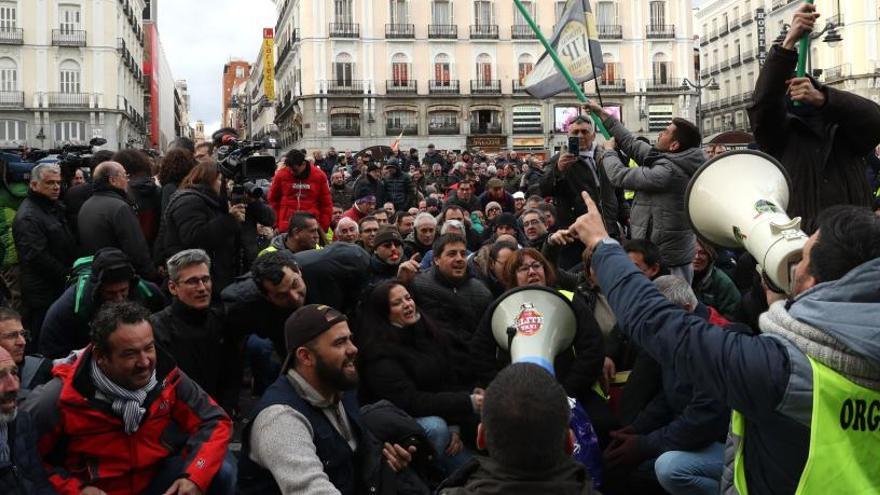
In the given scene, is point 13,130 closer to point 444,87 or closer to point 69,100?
point 69,100

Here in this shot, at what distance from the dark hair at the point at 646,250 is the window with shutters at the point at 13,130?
43.9m

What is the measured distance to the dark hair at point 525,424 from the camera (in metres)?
2.16

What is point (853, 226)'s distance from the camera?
2.28 metres

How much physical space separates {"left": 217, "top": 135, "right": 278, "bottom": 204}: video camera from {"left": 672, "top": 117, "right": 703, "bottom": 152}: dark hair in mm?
2834

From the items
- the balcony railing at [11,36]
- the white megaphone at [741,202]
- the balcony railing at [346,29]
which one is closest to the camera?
the white megaphone at [741,202]

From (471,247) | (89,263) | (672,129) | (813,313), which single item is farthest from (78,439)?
(471,247)

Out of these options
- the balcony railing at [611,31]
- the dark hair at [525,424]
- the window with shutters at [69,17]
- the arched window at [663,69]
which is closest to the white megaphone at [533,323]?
the dark hair at [525,424]

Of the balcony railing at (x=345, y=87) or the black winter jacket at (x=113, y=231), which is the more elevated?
the balcony railing at (x=345, y=87)

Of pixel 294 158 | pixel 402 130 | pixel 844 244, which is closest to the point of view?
pixel 844 244

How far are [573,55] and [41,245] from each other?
456 cm

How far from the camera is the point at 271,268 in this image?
473cm

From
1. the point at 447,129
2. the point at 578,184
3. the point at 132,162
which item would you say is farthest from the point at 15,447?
the point at 447,129

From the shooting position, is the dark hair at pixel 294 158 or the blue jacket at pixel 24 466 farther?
the dark hair at pixel 294 158

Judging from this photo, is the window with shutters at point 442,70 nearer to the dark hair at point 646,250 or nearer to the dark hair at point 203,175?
the dark hair at point 203,175
